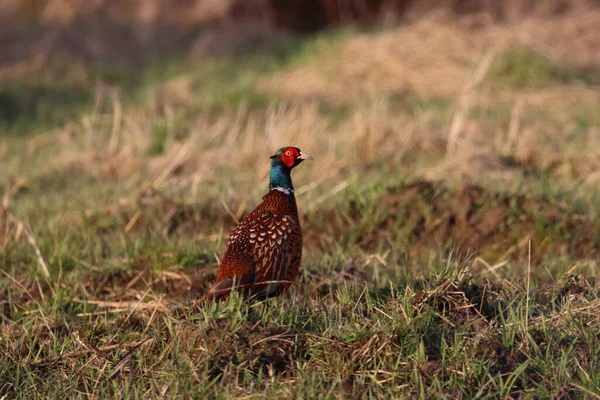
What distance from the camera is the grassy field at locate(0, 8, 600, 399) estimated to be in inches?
127

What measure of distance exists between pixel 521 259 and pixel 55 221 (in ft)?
8.74

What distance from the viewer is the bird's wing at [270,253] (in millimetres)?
3730

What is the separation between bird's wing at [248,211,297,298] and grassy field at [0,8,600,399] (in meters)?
0.09

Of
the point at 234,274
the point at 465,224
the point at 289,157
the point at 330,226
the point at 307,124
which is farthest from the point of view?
the point at 307,124

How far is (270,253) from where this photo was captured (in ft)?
12.3

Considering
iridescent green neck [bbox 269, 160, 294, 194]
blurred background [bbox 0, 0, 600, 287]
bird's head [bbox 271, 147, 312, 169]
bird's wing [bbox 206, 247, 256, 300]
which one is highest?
bird's head [bbox 271, 147, 312, 169]

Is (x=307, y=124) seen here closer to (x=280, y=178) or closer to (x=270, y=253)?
(x=280, y=178)

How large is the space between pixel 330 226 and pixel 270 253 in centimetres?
172

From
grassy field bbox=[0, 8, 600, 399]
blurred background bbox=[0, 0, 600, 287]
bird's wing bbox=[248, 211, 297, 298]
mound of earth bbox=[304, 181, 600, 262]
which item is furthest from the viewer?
blurred background bbox=[0, 0, 600, 287]

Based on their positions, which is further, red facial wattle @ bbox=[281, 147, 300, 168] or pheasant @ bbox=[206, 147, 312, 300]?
red facial wattle @ bbox=[281, 147, 300, 168]

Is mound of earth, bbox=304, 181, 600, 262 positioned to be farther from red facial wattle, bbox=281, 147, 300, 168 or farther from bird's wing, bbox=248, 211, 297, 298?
bird's wing, bbox=248, 211, 297, 298

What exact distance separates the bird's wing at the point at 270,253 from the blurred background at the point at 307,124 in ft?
2.80

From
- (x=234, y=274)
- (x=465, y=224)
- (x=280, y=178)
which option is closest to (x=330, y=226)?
(x=465, y=224)

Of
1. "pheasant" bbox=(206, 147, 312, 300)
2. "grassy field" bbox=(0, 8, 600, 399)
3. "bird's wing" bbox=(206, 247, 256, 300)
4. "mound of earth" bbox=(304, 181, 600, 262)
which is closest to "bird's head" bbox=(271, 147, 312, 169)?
"pheasant" bbox=(206, 147, 312, 300)
